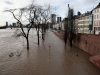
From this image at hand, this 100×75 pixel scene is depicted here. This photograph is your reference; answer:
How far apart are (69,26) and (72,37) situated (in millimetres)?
2984

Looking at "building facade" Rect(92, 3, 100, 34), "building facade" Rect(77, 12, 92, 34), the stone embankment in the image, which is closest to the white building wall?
"building facade" Rect(92, 3, 100, 34)

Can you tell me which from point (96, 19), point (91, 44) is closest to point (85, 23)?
point (96, 19)

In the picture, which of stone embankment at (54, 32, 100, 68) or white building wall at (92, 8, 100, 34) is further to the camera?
white building wall at (92, 8, 100, 34)

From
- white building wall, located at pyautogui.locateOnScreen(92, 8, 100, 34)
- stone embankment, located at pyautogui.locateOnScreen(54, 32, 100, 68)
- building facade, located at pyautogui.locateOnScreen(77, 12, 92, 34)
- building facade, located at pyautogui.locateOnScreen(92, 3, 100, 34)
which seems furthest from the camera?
building facade, located at pyautogui.locateOnScreen(77, 12, 92, 34)

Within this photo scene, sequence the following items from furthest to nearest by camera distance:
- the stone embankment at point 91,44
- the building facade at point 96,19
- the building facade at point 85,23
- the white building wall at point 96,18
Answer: the building facade at point 85,23
the white building wall at point 96,18
the building facade at point 96,19
the stone embankment at point 91,44

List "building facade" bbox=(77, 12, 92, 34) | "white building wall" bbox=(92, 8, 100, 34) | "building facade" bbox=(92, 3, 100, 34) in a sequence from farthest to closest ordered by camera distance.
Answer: "building facade" bbox=(77, 12, 92, 34)
"white building wall" bbox=(92, 8, 100, 34)
"building facade" bbox=(92, 3, 100, 34)

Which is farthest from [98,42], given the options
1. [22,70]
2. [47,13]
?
[47,13]

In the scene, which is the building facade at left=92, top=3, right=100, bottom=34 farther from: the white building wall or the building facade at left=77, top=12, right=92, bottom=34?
the building facade at left=77, top=12, right=92, bottom=34

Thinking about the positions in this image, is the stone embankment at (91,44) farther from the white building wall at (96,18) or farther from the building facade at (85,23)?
the building facade at (85,23)

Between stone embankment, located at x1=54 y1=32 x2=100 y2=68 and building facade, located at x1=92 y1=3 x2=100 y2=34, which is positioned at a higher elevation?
building facade, located at x1=92 y1=3 x2=100 y2=34

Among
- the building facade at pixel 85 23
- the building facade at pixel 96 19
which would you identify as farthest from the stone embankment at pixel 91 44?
the building facade at pixel 85 23

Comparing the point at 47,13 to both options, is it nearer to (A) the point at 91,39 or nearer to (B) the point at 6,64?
(A) the point at 91,39

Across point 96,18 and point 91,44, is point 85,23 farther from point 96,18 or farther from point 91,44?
point 91,44

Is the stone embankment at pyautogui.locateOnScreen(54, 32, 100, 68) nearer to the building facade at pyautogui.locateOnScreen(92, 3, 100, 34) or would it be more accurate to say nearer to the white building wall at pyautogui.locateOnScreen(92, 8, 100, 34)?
the building facade at pyautogui.locateOnScreen(92, 3, 100, 34)
